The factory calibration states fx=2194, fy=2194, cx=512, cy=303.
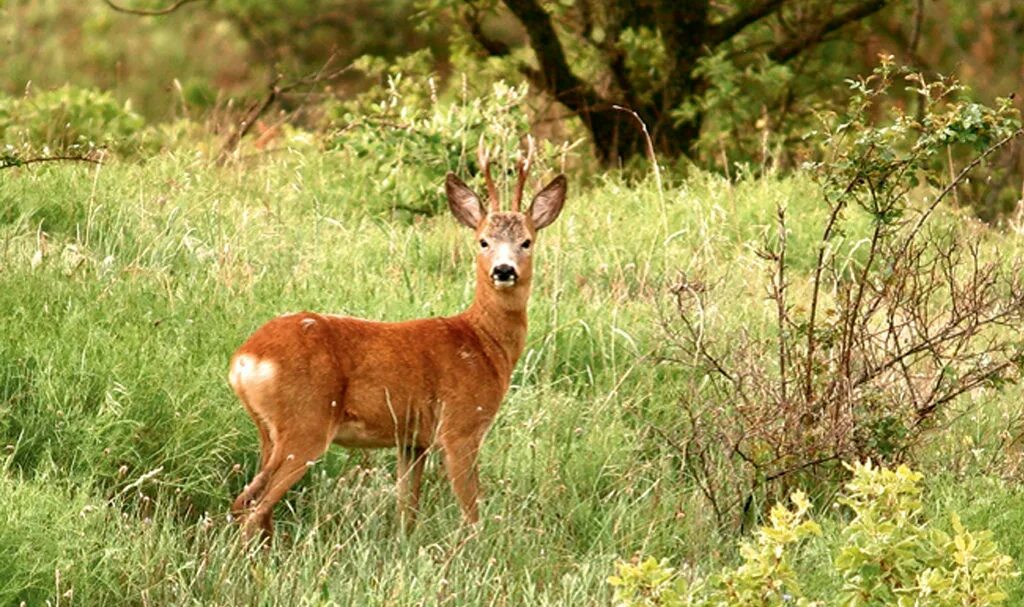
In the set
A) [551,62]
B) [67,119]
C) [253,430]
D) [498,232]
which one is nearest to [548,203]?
[498,232]

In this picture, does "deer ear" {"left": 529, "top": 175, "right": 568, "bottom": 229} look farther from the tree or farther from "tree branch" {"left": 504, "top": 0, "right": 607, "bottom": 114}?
the tree

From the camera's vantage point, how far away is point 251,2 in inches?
596

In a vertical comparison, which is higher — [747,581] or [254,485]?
[747,581]

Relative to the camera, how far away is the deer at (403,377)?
647cm

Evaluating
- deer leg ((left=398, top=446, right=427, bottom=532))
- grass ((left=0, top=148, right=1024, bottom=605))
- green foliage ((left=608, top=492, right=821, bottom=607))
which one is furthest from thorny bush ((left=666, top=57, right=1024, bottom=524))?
green foliage ((left=608, top=492, right=821, bottom=607))

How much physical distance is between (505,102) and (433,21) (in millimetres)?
3466

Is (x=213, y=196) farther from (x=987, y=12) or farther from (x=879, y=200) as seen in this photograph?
(x=987, y=12)

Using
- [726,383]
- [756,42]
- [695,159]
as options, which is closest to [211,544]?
[726,383]

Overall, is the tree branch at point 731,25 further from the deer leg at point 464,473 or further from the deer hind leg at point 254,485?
the deer hind leg at point 254,485

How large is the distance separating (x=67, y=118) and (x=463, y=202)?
15.7 ft

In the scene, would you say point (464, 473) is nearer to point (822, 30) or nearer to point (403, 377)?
point (403, 377)

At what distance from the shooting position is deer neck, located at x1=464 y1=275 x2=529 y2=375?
7348 mm

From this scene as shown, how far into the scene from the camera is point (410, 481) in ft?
23.2

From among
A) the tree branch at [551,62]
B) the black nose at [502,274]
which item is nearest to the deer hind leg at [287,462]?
the black nose at [502,274]
